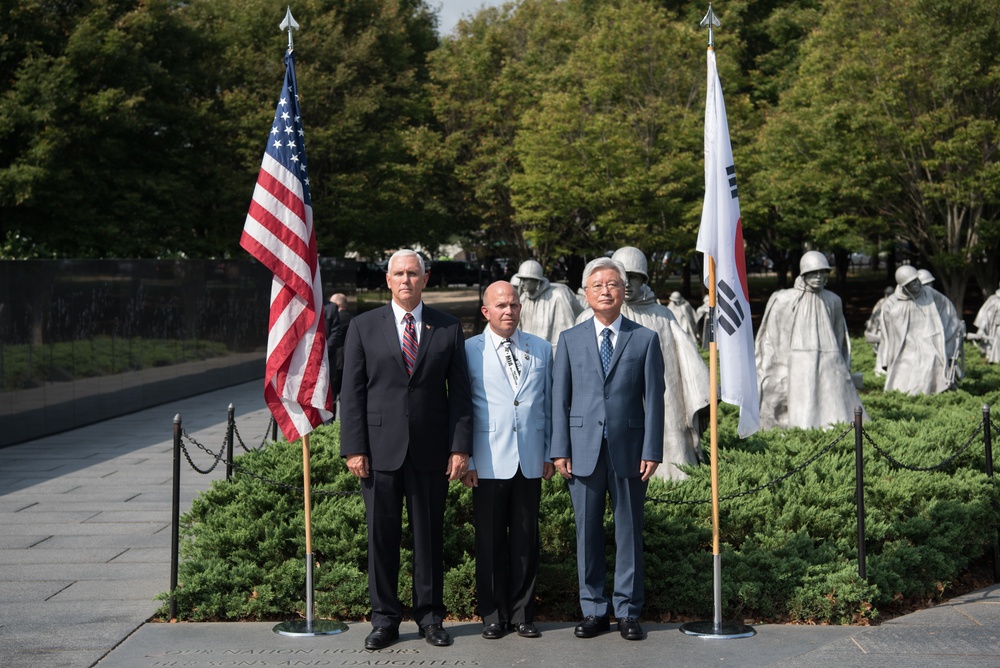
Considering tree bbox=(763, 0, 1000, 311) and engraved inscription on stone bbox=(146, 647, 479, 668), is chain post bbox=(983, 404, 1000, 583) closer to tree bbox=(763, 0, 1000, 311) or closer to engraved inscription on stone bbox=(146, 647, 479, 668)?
engraved inscription on stone bbox=(146, 647, 479, 668)

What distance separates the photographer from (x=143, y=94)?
29281mm

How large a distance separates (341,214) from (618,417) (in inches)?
1143

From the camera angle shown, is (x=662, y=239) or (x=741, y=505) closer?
(x=741, y=505)

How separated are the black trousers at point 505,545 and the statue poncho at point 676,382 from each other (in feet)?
7.41

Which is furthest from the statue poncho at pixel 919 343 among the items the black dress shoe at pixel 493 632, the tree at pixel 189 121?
the tree at pixel 189 121

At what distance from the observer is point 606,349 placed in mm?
6473

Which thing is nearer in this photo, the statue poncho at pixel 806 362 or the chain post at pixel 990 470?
the chain post at pixel 990 470

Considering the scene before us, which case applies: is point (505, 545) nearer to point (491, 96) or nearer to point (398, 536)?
point (398, 536)

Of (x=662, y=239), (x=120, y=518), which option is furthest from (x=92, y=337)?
(x=662, y=239)

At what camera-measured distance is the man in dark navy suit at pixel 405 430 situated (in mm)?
6191

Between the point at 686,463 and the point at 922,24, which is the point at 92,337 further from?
the point at 922,24

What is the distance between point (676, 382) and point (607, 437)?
2203mm

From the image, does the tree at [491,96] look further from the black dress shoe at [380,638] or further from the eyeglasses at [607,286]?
the black dress shoe at [380,638]

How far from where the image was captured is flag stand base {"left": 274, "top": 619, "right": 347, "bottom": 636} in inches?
253
